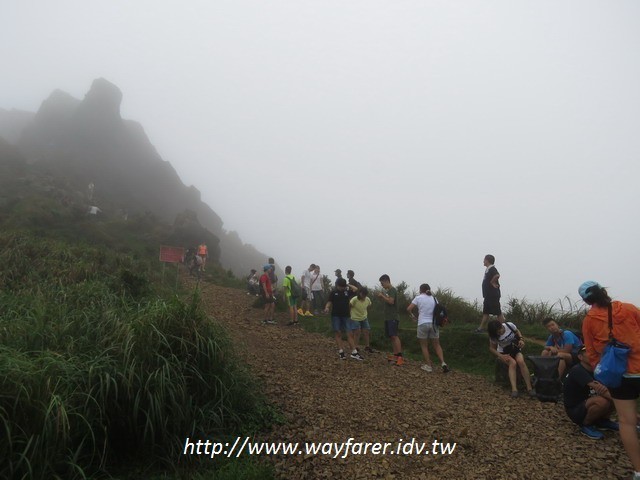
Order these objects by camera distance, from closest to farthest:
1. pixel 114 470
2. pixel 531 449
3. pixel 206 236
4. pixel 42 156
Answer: pixel 114 470
pixel 531 449
pixel 206 236
pixel 42 156

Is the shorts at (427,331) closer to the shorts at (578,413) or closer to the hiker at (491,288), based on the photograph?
the hiker at (491,288)

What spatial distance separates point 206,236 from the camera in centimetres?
3050

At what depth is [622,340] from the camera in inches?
148

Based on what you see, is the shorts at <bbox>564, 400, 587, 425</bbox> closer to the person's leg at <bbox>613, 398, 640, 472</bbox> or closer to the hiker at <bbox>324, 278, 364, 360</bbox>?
the person's leg at <bbox>613, 398, 640, 472</bbox>

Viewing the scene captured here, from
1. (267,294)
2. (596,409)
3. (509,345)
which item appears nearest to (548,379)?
(509,345)

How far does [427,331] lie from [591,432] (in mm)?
3308

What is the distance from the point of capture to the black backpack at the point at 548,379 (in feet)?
19.6

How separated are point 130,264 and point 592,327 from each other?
13042 millimetres

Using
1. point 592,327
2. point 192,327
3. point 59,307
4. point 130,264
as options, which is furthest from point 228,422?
point 130,264

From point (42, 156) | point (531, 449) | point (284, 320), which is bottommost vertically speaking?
point (284, 320)

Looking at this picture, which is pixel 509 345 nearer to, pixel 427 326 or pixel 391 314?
pixel 427 326


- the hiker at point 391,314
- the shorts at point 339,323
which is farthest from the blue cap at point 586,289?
the shorts at point 339,323

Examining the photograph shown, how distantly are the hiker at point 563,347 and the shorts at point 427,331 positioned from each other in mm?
1959

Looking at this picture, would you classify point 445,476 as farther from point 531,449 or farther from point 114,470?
point 114,470
